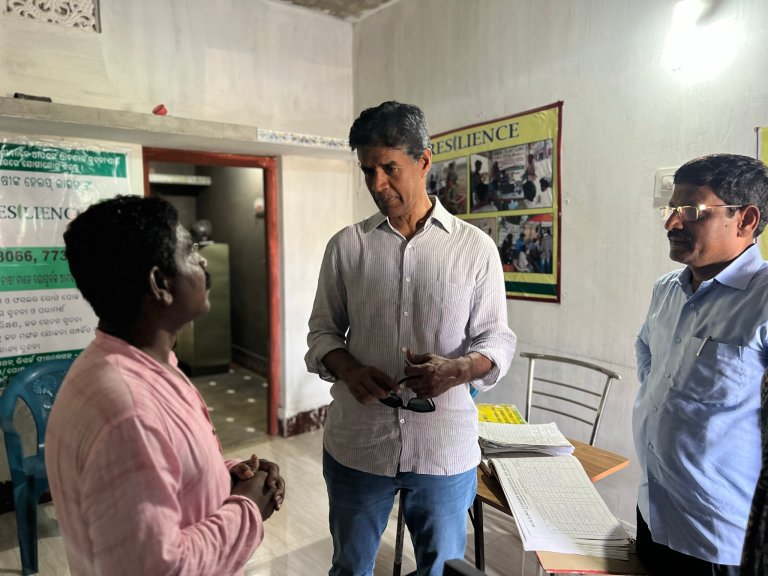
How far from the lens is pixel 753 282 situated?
1.21 meters

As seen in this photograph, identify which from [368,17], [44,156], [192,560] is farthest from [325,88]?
[192,560]

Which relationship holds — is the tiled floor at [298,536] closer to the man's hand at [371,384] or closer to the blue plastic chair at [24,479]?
the blue plastic chair at [24,479]

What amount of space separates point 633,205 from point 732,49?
683 mm

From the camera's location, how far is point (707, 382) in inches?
47.3

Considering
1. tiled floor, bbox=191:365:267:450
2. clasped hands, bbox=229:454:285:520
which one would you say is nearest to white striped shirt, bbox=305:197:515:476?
clasped hands, bbox=229:454:285:520

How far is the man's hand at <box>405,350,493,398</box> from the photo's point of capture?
3.94ft

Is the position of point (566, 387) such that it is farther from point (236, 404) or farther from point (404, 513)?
point (236, 404)

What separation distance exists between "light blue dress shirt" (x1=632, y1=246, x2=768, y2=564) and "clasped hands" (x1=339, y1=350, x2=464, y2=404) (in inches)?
20.9

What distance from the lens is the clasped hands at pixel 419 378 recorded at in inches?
47.4

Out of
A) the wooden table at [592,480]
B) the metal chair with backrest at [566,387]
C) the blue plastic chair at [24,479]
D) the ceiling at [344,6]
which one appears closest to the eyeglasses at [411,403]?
the wooden table at [592,480]

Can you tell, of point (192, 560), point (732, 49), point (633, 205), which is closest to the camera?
point (192, 560)

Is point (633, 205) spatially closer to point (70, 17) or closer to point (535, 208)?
point (535, 208)

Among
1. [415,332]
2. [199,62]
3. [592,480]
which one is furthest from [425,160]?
[199,62]

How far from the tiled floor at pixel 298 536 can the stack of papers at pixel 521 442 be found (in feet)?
2.67
